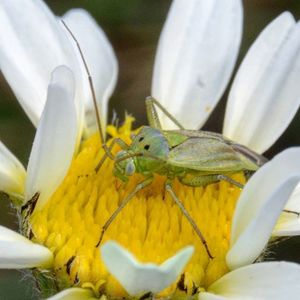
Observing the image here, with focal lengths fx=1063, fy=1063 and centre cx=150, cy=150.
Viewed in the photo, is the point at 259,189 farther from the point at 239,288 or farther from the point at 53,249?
the point at 53,249

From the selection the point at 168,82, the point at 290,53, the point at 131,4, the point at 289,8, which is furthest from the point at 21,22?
the point at 289,8

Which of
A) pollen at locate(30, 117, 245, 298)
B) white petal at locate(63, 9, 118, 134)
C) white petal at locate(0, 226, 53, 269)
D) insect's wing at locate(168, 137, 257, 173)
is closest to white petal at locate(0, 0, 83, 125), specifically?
white petal at locate(63, 9, 118, 134)

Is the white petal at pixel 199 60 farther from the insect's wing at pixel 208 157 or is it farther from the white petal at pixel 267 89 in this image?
the insect's wing at pixel 208 157

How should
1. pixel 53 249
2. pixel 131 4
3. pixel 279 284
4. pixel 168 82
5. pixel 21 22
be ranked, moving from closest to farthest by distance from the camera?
pixel 279 284 < pixel 53 249 < pixel 21 22 < pixel 168 82 < pixel 131 4

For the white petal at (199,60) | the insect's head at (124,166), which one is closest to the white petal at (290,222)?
the insect's head at (124,166)

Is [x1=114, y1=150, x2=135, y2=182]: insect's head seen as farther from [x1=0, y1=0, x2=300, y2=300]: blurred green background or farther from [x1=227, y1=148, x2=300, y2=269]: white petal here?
[x1=0, y1=0, x2=300, y2=300]: blurred green background
